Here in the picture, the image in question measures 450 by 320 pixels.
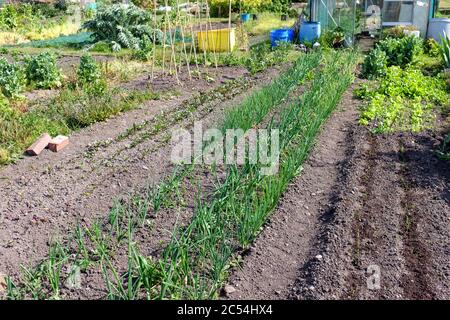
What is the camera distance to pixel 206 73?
9.84 metres

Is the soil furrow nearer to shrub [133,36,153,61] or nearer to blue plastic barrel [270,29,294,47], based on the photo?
shrub [133,36,153,61]

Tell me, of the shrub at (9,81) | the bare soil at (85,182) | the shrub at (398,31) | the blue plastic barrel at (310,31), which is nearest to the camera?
the bare soil at (85,182)

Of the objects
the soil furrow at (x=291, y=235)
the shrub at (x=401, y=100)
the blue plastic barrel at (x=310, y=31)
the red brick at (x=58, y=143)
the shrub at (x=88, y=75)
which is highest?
the blue plastic barrel at (x=310, y=31)

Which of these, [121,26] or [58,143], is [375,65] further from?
[121,26]

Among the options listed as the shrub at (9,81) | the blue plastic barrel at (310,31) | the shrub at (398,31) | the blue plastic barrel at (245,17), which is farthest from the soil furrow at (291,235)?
the blue plastic barrel at (245,17)

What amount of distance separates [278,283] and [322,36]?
9.60 metres

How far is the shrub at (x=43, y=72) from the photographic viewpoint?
870cm

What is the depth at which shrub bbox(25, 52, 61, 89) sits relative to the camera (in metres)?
8.70

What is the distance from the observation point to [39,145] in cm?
611

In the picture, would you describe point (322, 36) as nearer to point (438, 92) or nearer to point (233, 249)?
point (438, 92)

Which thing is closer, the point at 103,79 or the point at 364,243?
the point at 364,243

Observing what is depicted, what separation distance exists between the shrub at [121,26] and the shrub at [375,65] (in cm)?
554

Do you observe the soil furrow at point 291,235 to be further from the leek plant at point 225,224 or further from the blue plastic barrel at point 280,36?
the blue plastic barrel at point 280,36
